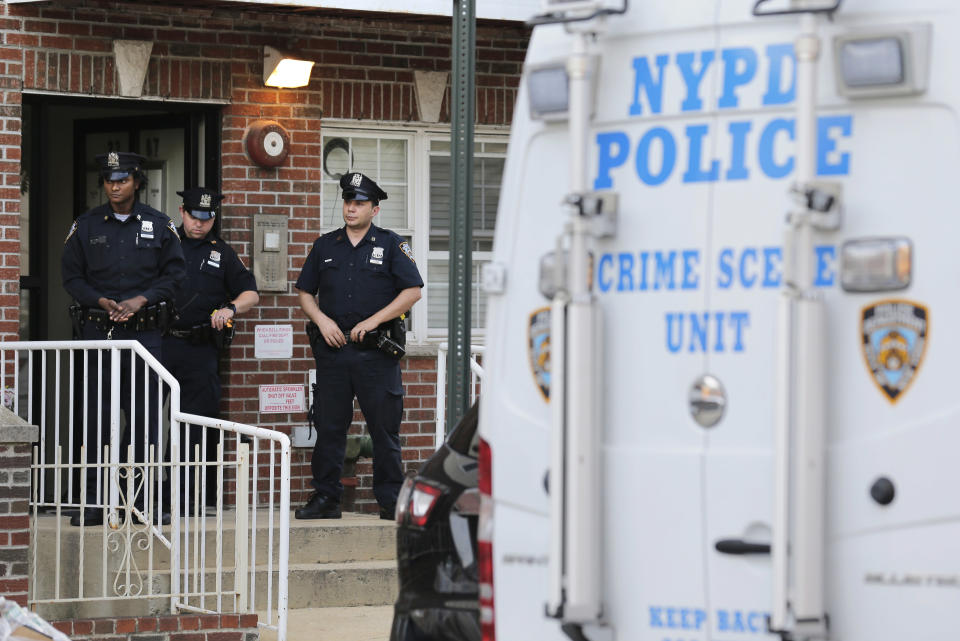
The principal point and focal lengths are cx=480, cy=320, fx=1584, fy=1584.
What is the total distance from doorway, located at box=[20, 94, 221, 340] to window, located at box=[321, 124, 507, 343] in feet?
2.56

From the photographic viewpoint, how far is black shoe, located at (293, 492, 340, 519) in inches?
369

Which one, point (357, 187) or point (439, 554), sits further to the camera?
point (357, 187)

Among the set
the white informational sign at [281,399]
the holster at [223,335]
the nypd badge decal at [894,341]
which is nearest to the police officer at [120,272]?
the holster at [223,335]

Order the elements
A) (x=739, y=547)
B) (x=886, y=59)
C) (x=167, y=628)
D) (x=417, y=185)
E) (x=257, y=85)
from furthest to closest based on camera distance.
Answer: (x=417, y=185)
(x=257, y=85)
(x=167, y=628)
(x=739, y=547)
(x=886, y=59)

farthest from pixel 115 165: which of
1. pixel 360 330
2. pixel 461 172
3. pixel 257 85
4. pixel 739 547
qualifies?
Answer: pixel 739 547

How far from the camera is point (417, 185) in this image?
34.7ft

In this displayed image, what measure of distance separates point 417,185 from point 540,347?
6314 mm

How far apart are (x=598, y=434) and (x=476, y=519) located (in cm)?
92

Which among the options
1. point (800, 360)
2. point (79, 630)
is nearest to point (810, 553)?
point (800, 360)

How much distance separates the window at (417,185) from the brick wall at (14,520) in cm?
357

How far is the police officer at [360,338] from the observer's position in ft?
30.6

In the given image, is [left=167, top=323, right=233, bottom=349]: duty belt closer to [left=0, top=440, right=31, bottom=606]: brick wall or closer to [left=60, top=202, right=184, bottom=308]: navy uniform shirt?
[left=60, top=202, right=184, bottom=308]: navy uniform shirt

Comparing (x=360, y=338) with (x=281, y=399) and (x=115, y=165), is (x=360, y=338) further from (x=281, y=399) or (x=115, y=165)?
(x=115, y=165)

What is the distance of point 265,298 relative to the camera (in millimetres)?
10180
